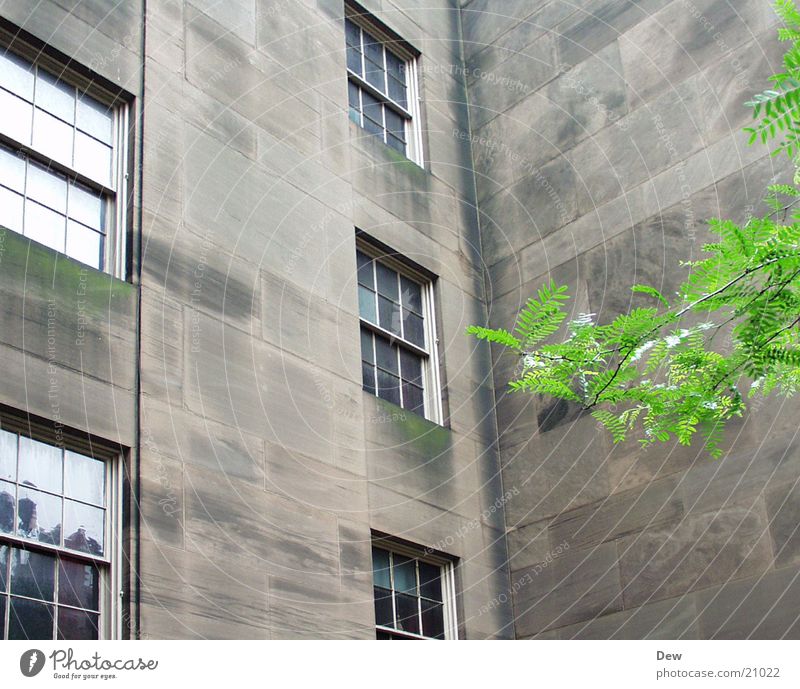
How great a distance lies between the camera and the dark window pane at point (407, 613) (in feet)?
41.3

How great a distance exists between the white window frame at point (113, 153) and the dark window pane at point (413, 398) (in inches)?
164

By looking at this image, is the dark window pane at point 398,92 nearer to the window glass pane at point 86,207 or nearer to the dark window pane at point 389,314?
the dark window pane at point 389,314

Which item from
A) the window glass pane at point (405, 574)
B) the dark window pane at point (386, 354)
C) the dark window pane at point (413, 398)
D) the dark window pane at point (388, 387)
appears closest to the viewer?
the window glass pane at point (405, 574)

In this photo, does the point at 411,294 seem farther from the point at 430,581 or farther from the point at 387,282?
the point at 430,581

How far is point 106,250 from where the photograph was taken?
11375 mm

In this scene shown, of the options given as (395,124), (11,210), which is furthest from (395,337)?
(11,210)

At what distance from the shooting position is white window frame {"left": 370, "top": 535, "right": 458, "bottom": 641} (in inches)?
494

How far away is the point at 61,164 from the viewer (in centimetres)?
1125

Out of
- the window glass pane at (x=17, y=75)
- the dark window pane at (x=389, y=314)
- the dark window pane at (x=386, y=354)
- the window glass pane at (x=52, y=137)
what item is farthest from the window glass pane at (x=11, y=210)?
the dark window pane at (x=389, y=314)

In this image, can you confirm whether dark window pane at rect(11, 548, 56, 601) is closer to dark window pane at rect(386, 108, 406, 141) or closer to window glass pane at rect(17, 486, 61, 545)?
window glass pane at rect(17, 486, 61, 545)

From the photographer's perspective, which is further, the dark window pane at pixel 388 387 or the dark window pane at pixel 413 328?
the dark window pane at pixel 413 328

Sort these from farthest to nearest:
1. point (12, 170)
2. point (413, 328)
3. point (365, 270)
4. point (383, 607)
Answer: point (413, 328), point (365, 270), point (383, 607), point (12, 170)

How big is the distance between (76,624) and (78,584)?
0.34m

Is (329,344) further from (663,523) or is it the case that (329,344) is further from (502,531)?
(663,523)
